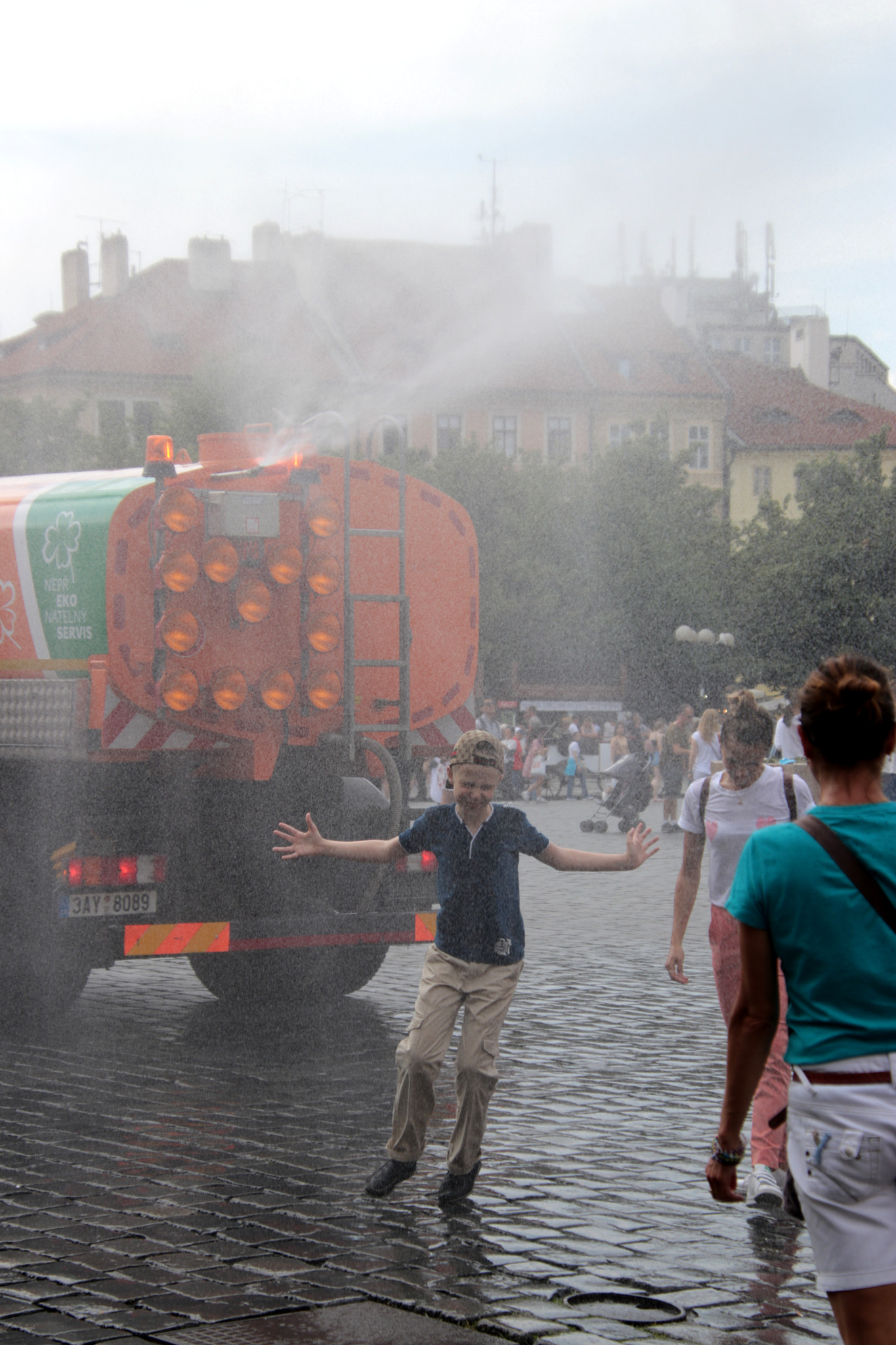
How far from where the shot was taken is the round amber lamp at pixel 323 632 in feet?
28.0

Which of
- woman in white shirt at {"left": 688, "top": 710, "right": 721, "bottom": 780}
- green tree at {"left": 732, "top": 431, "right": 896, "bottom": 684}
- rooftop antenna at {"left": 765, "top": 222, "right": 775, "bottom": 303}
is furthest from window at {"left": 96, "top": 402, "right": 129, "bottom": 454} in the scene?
rooftop antenna at {"left": 765, "top": 222, "right": 775, "bottom": 303}

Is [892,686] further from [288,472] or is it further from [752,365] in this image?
[752,365]

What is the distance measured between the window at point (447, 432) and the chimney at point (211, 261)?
17.0 m

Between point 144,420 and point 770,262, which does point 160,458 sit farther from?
point 770,262

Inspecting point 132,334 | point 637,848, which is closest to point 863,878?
point 637,848

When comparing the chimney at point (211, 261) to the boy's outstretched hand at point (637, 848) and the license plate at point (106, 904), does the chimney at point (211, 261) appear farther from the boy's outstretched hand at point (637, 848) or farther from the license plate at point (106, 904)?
the boy's outstretched hand at point (637, 848)

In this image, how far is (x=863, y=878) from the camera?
9.81ft

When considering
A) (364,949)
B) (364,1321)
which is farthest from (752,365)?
(364,1321)

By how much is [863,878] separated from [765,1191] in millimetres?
2695

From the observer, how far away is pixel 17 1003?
28.4 ft

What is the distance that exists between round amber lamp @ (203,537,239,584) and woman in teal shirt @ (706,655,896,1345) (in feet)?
17.5

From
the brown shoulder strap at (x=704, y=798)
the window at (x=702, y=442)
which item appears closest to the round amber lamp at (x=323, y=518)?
the brown shoulder strap at (x=704, y=798)

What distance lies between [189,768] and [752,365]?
77.3m

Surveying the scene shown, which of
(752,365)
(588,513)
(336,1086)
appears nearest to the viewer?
(336,1086)
